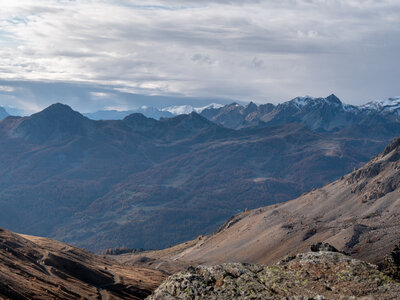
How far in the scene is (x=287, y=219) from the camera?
180 meters

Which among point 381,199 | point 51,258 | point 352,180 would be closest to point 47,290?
point 51,258

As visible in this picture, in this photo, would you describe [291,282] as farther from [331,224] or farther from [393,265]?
[331,224]

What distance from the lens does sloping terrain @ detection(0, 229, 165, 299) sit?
64081 mm

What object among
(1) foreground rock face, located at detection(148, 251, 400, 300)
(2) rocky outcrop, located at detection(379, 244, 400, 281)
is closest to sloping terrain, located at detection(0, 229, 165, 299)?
(1) foreground rock face, located at detection(148, 251, 400, 300)

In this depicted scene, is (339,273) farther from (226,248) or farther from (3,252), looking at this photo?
(226,248)

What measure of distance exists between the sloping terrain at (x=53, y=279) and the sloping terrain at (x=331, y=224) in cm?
5538

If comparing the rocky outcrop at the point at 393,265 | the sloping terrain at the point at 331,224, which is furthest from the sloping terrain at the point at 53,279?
the sloping terrain at the point at 331,224

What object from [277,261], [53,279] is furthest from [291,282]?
[53,279]

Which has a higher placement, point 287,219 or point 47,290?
point 47,290

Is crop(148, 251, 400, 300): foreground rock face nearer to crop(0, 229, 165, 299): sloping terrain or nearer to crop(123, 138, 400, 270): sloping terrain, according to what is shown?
crop(0, 229, 165, 299): sloping terrain

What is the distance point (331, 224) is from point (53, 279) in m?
107

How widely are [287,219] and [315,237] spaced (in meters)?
30.2

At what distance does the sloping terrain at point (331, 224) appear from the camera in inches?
5212

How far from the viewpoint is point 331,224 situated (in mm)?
159000
